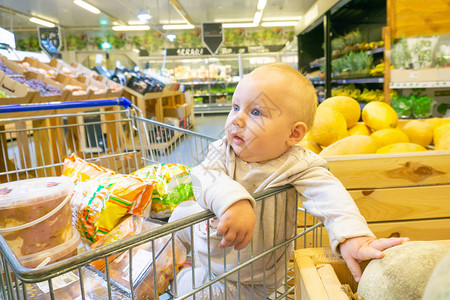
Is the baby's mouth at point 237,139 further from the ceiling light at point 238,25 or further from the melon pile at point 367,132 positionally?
the ceiling light at point 238,25

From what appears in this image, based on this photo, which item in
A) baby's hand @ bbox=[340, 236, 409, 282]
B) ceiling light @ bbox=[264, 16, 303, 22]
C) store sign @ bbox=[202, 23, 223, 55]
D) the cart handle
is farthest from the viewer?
ceiling light @ bbox=[264, 16, 303, 22]

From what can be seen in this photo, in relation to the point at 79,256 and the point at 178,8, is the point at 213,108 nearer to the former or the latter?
the point at 178,8

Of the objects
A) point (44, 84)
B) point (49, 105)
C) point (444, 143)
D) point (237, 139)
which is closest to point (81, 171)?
point (49, 105)

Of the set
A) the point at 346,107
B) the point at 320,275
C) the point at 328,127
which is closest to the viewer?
the point at 320,275

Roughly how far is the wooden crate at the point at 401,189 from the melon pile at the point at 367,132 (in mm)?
117

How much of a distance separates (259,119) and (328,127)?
938mm

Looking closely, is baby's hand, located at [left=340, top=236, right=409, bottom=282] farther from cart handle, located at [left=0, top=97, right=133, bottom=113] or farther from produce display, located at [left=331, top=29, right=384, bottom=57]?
produce display, located at [left=331, top=29, right=384, bottom=57]

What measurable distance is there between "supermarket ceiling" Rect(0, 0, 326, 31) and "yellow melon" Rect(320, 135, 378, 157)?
772cm

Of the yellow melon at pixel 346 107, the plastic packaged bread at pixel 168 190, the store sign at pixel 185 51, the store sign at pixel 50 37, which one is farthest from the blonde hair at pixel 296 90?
the store sign at pixel 185 51

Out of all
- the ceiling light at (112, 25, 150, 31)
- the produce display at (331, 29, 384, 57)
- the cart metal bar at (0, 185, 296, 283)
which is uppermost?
the ceiling light at (112, 25, 150, 31)

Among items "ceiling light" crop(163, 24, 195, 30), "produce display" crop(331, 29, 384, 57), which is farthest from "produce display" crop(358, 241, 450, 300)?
"ceiling light" crop(163, 24, 195, 30)

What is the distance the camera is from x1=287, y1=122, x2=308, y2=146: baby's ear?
0.84 m

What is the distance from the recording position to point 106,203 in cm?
121

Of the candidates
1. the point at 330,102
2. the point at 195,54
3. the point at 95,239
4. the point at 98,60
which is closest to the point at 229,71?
the point at 195,54
